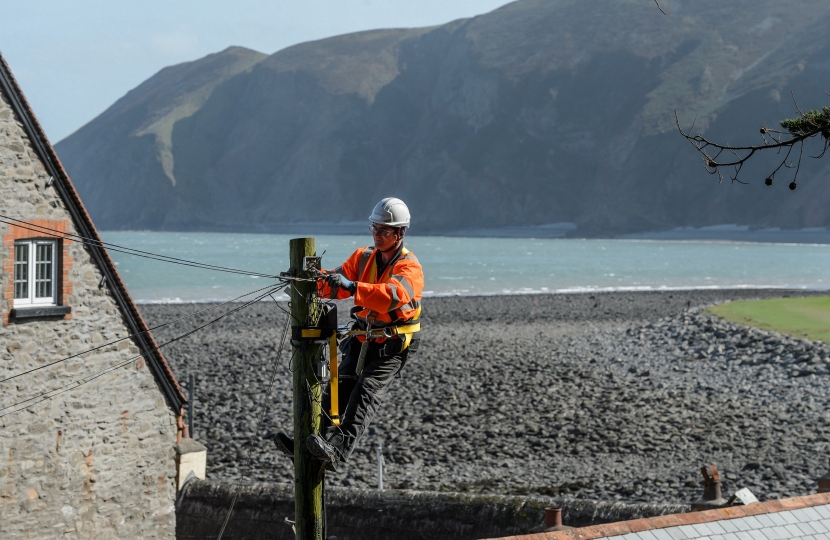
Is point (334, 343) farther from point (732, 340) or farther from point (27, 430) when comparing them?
point (732, 340)

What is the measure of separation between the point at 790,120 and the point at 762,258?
551 ft

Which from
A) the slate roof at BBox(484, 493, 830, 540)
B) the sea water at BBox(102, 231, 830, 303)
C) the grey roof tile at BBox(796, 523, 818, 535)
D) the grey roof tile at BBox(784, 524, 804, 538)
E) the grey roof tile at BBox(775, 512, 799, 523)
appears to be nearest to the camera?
the slate roof at BBox(484, 493, 830, 540)

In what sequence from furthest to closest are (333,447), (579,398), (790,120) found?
(579,398) < (790,120) < (333,447)

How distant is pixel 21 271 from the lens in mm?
15180

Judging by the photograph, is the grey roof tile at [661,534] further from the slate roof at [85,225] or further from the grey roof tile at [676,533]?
the slate roof at [85,225]

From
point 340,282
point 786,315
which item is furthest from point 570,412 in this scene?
point 786,315

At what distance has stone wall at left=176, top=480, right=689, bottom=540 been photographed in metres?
14.6

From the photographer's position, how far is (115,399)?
53.0 ft

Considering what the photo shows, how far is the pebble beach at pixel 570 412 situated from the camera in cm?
2364

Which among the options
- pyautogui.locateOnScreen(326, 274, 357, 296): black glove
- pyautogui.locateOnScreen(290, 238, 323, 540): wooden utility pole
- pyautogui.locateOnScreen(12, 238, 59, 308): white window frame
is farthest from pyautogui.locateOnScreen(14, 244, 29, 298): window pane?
pyautogui.locateOnScreen(326, 274, 357, 296): black glove

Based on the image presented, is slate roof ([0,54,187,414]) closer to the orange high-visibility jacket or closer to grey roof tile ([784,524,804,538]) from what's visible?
the orange high-visibility jacket

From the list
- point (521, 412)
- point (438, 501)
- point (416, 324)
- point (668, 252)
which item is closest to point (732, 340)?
point (521, 412)

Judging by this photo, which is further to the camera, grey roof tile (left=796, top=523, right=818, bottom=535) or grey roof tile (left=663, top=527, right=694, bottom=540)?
grey roof tile (left=796, top=523, right=818, bottom=535)

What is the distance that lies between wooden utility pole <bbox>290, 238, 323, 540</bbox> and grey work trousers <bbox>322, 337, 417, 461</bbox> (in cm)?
26
